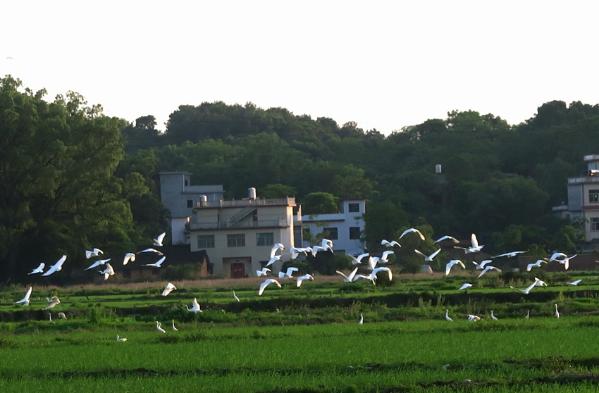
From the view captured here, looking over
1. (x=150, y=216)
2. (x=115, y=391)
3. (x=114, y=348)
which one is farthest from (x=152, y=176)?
(x=115, y=391)

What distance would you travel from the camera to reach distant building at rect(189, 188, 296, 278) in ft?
209

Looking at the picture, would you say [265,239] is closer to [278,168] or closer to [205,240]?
[205,240]

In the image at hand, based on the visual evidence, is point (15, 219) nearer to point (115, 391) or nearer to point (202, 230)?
point (202, 230)

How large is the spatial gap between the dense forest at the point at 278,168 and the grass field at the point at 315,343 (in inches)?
707

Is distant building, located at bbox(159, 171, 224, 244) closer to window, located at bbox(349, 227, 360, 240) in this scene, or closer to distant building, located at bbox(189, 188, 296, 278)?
window, located at bbox(349, 227, 360, 240)

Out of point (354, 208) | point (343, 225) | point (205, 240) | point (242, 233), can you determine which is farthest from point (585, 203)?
point (205, 240)

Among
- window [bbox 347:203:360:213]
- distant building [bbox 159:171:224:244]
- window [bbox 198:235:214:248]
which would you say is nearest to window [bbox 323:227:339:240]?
window [bbox 347:203:360:213]

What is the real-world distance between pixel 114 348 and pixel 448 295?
43.6ft

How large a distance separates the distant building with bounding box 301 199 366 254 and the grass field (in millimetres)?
28919

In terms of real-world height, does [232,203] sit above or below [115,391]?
above

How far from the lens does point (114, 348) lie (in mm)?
24328

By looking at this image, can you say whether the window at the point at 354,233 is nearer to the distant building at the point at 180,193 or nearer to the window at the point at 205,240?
the window at the point at 205,240

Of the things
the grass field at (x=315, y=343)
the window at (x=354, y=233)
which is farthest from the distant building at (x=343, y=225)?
the grass field at (x=315, y=343)

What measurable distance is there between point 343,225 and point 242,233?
7.96m
